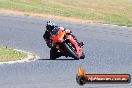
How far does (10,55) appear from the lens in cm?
2272

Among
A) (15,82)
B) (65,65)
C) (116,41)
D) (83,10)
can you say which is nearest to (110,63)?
(65,65)

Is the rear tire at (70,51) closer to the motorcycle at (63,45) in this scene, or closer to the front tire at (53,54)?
the motorcycle at (63,45)

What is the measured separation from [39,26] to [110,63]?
47.0 ft

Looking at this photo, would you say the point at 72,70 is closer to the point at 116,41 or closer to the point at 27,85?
the point at 27,85

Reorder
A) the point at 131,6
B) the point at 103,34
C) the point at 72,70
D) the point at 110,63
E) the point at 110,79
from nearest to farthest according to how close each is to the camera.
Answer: the point at 110,79 < the point at 72,70 < the point at 110,63 < the point at 103,34 < the point at 131,6

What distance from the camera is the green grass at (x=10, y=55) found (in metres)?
21.8

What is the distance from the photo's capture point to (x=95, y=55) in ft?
81.2

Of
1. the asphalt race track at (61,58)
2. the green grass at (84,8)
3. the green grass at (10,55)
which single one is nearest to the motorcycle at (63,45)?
the asphalt race track at (61,58)

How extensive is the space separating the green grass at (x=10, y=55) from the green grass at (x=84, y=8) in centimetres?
1602

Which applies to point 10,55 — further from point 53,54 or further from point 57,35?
point 57,35

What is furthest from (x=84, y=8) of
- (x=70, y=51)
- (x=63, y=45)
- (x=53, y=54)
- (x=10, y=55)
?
(x=63, y=45)

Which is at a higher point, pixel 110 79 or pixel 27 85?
pixel 110 79

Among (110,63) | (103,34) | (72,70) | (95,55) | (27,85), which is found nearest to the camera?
(27,85)

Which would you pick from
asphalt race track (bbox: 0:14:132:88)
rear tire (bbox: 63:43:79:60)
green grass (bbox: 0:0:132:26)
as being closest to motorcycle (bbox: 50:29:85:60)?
rear tire (bbox: 63:43:79:60)
